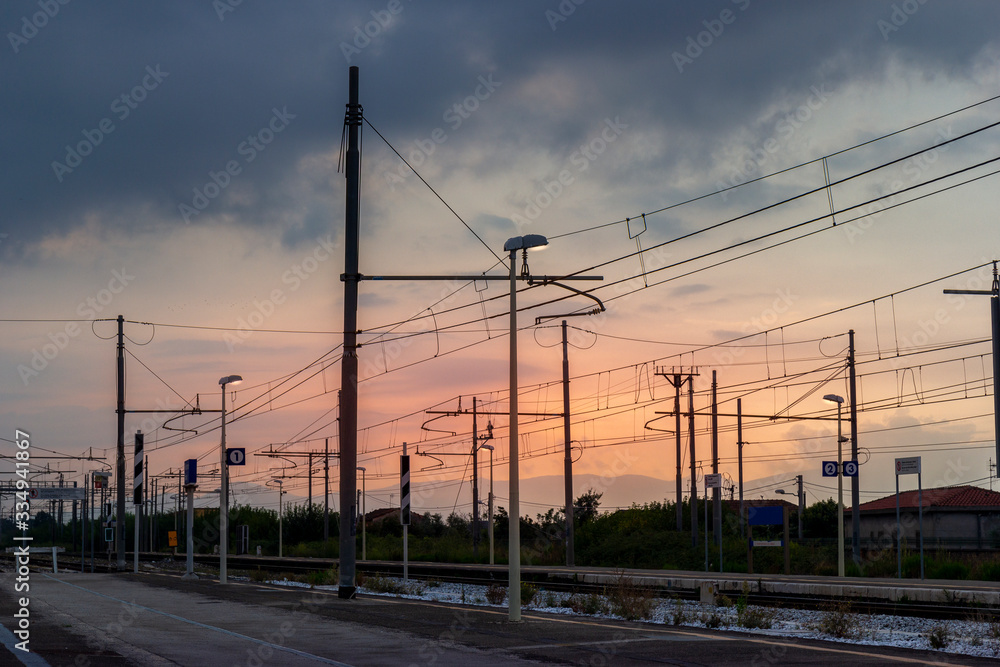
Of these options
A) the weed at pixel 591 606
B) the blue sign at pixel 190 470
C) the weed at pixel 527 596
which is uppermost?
the blue sign at pixel 190 470

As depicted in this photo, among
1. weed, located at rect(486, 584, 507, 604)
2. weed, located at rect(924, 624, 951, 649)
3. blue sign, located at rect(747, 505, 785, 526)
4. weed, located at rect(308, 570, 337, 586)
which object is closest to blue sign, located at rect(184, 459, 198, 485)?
weed, located at rect(308, 570, 337, 586)

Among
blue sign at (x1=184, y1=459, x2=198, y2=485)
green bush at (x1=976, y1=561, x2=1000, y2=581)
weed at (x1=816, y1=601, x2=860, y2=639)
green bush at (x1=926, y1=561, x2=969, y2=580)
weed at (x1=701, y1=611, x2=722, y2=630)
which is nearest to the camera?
weed at (x1=816, y1=601, x2=860, y2=639)

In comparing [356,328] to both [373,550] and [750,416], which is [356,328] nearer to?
[750,416]

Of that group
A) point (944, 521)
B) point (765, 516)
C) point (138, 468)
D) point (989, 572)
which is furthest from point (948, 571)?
point (944, 521)

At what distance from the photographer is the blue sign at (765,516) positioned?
41.1 meters

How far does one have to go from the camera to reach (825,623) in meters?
17.2

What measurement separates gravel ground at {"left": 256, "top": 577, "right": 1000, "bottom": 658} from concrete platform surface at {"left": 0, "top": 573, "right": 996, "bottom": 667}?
1.09m

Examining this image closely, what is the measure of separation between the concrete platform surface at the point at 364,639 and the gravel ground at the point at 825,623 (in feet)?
3.58

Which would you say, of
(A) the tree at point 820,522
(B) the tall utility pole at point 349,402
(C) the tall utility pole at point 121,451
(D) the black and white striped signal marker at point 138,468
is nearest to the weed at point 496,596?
(B) the tall utility pole at point 349,402

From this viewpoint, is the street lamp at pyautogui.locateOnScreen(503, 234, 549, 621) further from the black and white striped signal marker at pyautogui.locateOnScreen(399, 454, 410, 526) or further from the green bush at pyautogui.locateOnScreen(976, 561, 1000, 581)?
the green bush at pyautogui.locateOnScreen(976, 561, 1000, 581)

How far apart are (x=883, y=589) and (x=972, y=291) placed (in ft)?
22.6

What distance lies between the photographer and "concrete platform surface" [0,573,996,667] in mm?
13180

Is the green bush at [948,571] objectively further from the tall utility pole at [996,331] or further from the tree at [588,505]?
the tree at [588,505]

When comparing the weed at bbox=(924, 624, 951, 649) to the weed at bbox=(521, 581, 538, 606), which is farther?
the weed at bbox=(521, 581, 538, 606)
